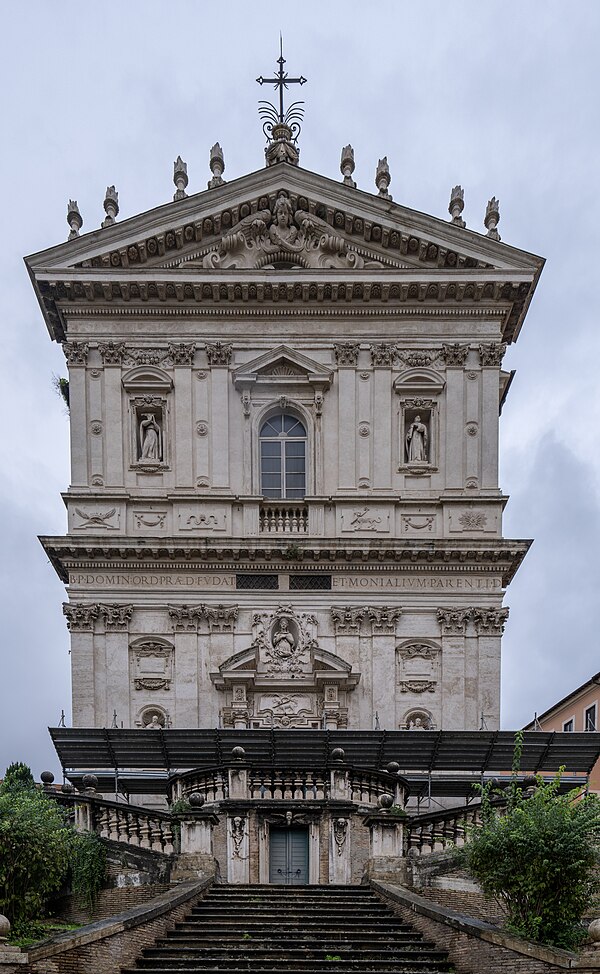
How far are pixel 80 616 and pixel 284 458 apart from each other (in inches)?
278

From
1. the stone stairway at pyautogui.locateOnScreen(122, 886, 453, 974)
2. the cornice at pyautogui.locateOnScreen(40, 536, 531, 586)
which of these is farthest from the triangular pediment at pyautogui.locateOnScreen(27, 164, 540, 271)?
the stone stairway at pyautogui.locateOnScreen(122, 886, 453, 974)

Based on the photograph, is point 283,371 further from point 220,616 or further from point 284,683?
point 284,683

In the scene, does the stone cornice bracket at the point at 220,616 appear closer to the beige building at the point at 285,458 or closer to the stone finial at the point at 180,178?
the beige building at the point at 285,458

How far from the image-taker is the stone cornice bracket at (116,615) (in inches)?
1403

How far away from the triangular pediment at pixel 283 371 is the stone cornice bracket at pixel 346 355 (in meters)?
0.47

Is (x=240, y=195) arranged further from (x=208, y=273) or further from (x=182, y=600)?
(x=182, y=600)

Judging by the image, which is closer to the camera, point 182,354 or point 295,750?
point 295,750

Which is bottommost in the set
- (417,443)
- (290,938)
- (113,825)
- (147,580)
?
(290,938)

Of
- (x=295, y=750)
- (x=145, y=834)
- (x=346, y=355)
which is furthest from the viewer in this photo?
(x=346, y=355)

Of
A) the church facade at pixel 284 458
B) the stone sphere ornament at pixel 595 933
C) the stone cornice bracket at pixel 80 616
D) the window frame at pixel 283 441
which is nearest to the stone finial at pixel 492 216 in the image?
the church facade at pixel 284 458

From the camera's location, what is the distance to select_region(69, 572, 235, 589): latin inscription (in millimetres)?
35938

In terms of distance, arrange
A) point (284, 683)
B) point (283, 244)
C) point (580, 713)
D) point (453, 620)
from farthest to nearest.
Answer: point (580, 713) → point (283, 244) → point (453, 620) → point (284, 683)

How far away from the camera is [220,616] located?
35.7m

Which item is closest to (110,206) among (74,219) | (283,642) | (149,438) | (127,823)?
(74,219)
